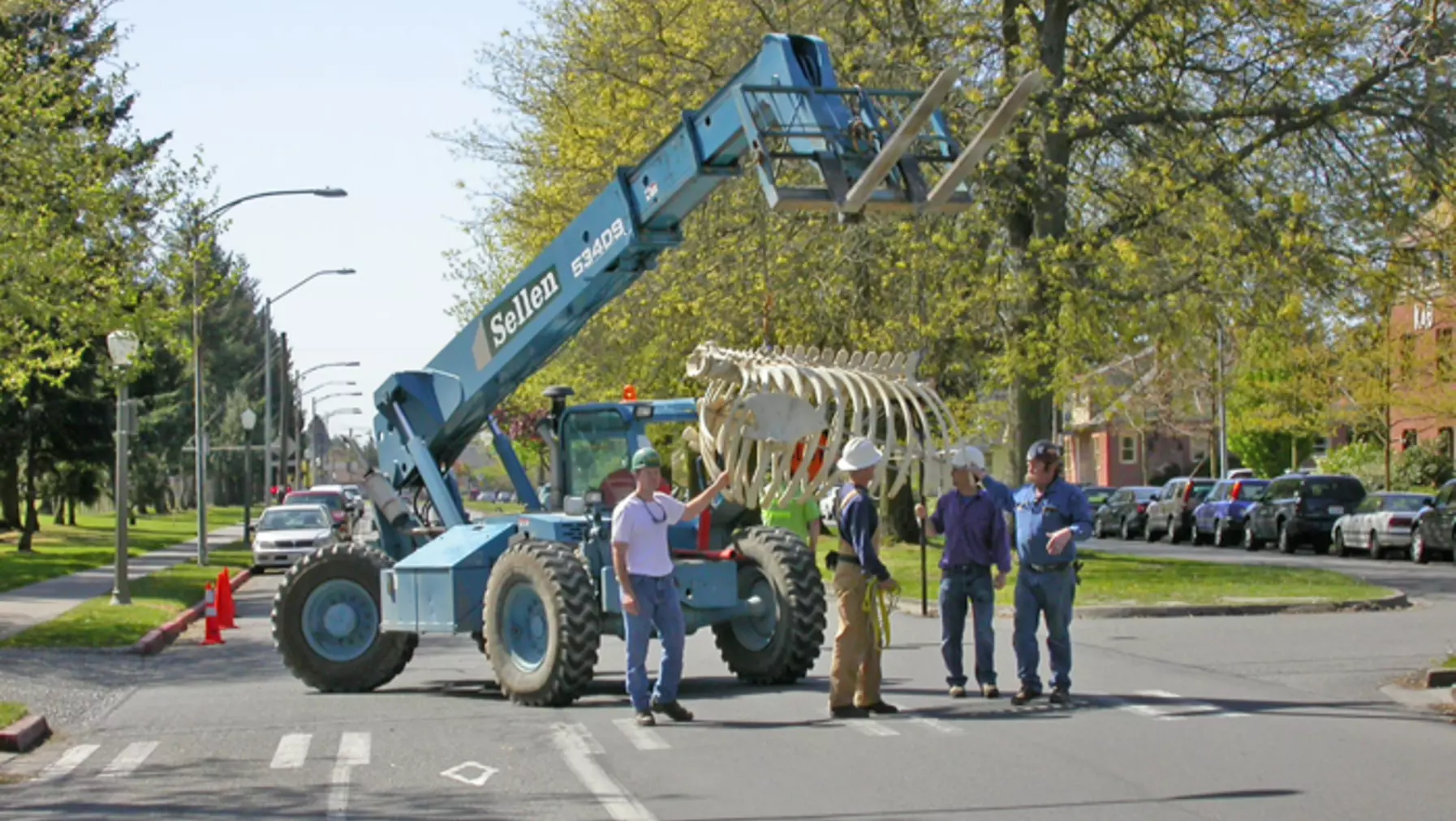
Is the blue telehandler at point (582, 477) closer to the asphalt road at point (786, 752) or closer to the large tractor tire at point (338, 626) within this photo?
the large tractor tire at point (338, 626)

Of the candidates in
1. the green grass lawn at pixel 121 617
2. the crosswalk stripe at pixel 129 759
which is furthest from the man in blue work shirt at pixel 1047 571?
the green grass lawn at pixel 121 617

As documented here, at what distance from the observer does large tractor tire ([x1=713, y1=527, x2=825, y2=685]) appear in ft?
47.9

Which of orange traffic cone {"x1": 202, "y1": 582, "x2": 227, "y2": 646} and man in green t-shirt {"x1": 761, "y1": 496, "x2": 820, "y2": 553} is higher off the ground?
man in green t-shirt {"x1": 761, "y1": 496, "x2": 820, "y2": 553}

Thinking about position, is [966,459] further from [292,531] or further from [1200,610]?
[292,531]

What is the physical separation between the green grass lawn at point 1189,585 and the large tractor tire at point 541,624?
8.58 m

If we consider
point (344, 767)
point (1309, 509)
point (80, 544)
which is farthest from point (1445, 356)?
point (344, 767)

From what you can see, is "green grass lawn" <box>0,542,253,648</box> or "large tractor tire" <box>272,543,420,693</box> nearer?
"large tractor tire" <box>272,543,420,693</box>

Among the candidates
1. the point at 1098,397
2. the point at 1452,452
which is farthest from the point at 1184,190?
the point at 1452,452

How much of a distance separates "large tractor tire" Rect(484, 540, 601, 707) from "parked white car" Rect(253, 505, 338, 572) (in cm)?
2401

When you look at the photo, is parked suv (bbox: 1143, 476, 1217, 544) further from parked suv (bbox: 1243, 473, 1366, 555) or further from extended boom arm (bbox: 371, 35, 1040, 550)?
extended boom arm (bbox: 371, 35, 1040, 550)

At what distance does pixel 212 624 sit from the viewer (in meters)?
22.2

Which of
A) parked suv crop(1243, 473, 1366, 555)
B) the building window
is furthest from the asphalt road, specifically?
the building window

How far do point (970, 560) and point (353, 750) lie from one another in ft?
14.6

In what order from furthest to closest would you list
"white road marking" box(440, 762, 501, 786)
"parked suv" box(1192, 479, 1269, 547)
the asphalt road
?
"parked suv" box(1192, 479, 1269, 547)
"white road marking" box(440, 762, 501, 786)
the asphalt road
